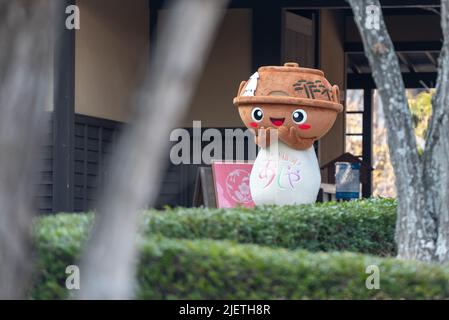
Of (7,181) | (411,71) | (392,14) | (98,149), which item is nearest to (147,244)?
(7,181)

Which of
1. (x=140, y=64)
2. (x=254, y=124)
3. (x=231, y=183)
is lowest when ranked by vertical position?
(x=231, y=183)

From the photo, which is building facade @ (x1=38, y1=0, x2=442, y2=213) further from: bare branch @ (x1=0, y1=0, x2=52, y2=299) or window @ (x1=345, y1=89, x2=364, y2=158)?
window @ (x1=345, y1=89, x2=364, y2=158)

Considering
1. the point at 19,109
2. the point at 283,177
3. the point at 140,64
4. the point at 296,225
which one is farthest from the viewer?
the point at 140,64

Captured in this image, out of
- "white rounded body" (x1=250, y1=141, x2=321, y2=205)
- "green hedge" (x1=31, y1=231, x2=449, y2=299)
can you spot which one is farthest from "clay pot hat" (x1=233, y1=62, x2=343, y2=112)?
"green hedge" (x1=31, y1=231, x2=449, y2=299)

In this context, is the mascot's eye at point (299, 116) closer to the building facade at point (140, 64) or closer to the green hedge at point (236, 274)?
the building facade at point (140, 64)

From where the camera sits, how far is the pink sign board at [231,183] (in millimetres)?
11586

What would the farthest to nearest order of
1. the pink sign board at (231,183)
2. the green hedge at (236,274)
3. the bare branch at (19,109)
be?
the pink sign board at (231,183)
the green hedge at (236,274)
the bare branch at (19,109)

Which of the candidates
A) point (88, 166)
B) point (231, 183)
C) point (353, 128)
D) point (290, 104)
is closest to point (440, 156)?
point (290, 104)

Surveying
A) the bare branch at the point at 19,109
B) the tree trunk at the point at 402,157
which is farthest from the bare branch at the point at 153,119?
the tree trunk at the point at 402,157

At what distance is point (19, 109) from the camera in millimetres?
4387

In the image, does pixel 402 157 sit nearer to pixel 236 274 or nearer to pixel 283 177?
A: pixel 236 274

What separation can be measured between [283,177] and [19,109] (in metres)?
5.28

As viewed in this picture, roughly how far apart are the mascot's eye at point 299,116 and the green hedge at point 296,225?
3.16 feet

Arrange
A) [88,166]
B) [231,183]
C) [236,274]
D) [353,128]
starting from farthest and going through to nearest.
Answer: [353,128]
[88,166]
[231,183]
[236,274]
